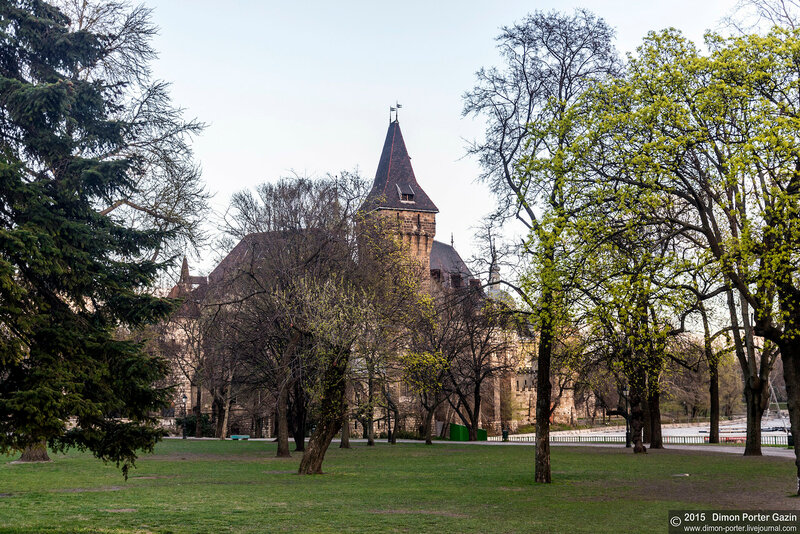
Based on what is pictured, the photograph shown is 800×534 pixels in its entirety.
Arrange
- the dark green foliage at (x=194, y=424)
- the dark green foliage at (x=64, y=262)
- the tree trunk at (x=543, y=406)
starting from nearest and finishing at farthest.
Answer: the dark green foliage at (x=64, y=262), the tree trunk at (x=543, y=406), the dark green foliage at (x=194, y=424)

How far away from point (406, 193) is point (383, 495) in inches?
2278

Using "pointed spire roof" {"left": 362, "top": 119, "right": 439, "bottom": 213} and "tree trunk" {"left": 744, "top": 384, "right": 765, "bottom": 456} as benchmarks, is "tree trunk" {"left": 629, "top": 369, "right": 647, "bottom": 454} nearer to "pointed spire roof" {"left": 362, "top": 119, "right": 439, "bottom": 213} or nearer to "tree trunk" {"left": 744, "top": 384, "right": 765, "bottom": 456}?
"tree trunk" {"left": 744, "top": 384, "right": 765, "bottom": 456}

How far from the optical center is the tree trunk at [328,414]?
2211 centimetres

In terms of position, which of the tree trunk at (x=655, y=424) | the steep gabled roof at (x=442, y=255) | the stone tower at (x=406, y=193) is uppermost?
the stone tower at (x=406, y=193)

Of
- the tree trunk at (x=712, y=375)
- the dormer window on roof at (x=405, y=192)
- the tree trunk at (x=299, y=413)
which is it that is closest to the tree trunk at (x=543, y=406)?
the tree trunk at (x=712, y=375)

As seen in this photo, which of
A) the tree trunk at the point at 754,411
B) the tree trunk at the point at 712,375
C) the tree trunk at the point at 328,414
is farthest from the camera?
the tree trunk at the point at 712,375

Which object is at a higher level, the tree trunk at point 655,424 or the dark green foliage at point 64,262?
the dark green foliage at point 64,262

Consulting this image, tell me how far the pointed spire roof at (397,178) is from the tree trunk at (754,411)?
4544 cm

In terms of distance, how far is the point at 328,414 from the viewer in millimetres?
22109

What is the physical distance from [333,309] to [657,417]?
64.5ft

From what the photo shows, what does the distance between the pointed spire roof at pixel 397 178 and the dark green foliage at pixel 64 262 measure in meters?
58.8

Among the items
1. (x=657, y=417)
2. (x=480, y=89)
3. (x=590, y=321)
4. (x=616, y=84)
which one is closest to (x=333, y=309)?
(x=480, y=89)

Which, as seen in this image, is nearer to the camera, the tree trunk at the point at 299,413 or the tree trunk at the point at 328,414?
the tree trunk at the point at 328,414

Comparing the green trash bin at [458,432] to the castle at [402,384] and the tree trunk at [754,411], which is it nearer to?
the castle at [402,384]
